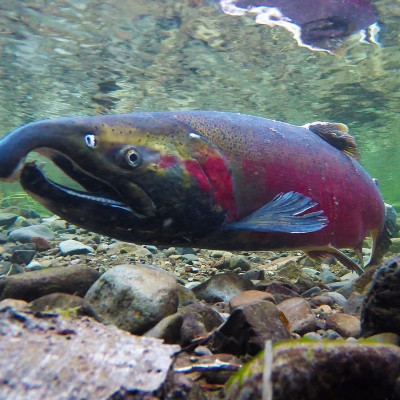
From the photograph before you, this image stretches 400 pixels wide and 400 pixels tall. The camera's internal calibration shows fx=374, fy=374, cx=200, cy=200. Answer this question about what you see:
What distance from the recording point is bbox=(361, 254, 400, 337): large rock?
70.6 inches

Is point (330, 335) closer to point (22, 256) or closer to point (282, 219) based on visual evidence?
point (282, 219)

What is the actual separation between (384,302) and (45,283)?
1947 millimetres

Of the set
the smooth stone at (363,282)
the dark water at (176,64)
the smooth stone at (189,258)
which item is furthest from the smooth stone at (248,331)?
the dark water at (176,64)

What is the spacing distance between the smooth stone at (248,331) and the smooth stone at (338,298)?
135 centimetres

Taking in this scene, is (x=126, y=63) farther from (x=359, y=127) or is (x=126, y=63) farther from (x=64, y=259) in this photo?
(x=359, y=127)

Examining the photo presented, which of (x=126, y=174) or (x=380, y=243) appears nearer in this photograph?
(x=126, y=174)

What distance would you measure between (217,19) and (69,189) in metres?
8.37

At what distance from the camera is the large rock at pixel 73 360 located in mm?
1108

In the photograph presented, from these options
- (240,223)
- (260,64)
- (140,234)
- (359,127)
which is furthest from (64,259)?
(359,127)

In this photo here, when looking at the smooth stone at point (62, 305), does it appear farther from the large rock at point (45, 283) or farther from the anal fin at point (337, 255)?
the anal fin at point (337, 255)

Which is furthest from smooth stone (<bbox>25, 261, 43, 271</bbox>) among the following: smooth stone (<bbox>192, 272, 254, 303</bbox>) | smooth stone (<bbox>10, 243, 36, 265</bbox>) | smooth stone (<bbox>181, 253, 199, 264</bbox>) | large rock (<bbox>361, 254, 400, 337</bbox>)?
large rock (<bbox>361, 254, 400, 337</bbox>)

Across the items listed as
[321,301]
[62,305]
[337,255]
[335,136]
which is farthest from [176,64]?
[62,305]

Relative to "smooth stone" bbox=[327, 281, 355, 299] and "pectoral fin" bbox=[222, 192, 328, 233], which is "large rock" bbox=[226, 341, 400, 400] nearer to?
"pectoral fin" bbox=[222, 192, 328, 233]

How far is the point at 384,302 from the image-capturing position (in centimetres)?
183
